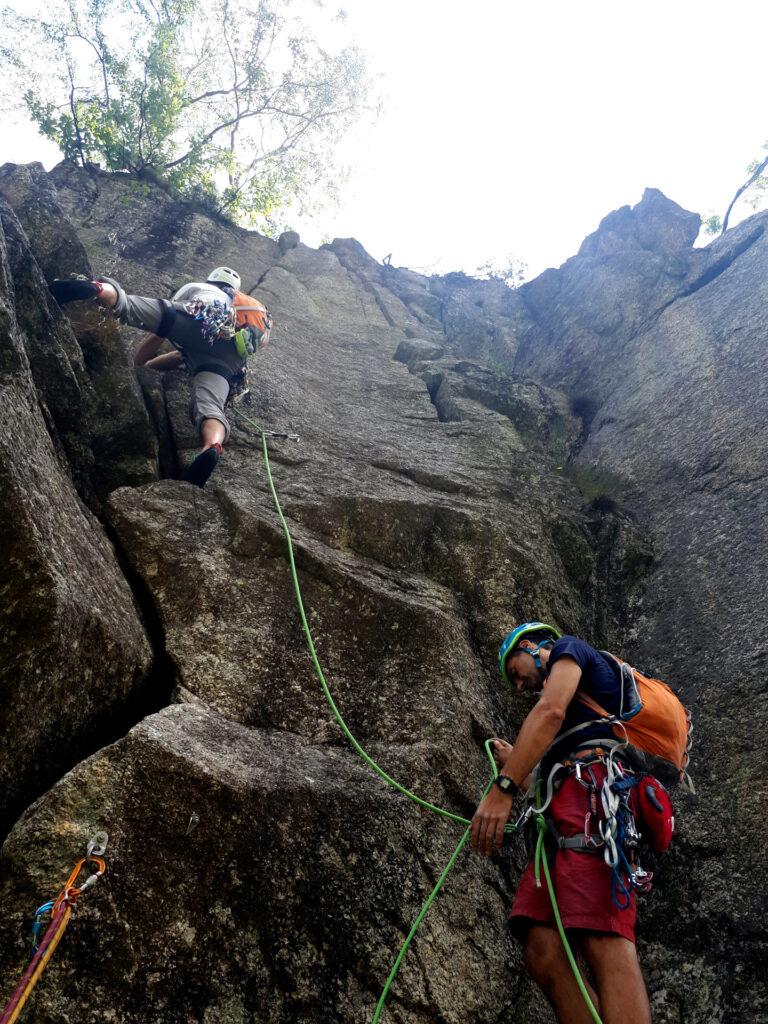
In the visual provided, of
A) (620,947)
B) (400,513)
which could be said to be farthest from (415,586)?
(620,947)

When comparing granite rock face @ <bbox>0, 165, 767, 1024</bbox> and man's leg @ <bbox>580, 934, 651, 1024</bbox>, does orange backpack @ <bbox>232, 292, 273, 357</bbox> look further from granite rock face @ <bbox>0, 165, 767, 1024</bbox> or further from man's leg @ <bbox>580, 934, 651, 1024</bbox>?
man's leg @ <bbox>580, 934, 651, 1024</bbox>

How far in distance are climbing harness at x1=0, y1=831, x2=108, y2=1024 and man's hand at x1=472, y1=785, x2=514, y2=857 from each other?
188 centimetres

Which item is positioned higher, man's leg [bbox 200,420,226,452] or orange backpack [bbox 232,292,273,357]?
orange backpack [bbox 232,292,273,357]

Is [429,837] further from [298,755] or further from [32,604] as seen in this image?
[32,604]

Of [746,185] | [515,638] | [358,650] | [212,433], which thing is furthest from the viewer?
[746,185]

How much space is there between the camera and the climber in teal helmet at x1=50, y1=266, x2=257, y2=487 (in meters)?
6.42

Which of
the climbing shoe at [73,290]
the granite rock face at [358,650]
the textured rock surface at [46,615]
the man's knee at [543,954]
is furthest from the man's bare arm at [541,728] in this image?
the climbing shoe at [73,290]

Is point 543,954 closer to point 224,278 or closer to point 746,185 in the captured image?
point 224,278

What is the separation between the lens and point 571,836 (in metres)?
3.36

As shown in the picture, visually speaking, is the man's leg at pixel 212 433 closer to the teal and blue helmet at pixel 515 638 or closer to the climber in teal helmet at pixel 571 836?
the teal and blue helmet at pixel 515 638

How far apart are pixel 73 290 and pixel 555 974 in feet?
22.6

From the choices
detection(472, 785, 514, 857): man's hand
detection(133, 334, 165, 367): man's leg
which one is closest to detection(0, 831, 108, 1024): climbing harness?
detection(472, 785, 514, 857): man's hand

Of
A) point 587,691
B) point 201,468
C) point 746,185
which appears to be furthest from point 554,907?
point 746,185

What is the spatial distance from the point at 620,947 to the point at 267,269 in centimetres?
1479
